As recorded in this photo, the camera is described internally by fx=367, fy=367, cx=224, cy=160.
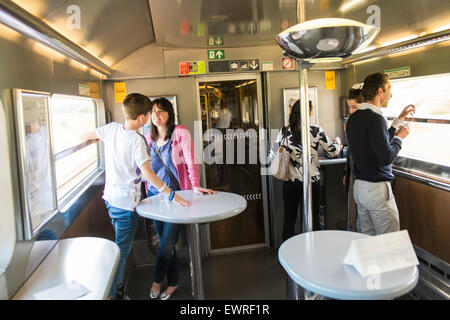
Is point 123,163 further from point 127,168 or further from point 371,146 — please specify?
point 371,146

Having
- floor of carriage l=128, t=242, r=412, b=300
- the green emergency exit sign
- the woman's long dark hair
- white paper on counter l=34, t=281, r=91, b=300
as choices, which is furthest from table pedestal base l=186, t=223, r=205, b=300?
the green emergency exit sign

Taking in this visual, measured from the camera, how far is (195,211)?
2324mm

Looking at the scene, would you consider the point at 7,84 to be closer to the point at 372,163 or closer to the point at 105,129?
the point at 105,129

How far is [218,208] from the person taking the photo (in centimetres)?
237

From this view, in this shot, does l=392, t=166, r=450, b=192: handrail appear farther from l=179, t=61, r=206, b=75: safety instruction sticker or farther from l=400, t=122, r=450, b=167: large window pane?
l=179, t=61, r=206, b=75: safety instruction sticker

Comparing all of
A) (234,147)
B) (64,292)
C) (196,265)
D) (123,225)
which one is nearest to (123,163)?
(123,225)

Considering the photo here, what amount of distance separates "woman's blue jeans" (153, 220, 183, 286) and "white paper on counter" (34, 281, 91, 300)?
4.88ft

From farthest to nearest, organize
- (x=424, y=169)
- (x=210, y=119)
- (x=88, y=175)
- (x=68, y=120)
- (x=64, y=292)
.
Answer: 1. (x=210, y=119)
2. (x=88, y=175)
3. (x=424, y=169)
4. (x=68, y=120)
5. (x=64, y=292)

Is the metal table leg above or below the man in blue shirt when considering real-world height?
below

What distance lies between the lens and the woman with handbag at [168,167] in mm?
3002

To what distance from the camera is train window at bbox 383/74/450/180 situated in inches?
113

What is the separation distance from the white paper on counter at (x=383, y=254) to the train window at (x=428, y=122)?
1.66 metres

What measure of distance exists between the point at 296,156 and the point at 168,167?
116cm

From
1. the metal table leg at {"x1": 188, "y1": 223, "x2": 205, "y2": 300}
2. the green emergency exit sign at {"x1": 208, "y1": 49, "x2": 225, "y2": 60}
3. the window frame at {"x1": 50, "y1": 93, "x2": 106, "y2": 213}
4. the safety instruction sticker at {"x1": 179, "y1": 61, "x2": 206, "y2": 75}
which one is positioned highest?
the green emergency exit sign at {"x1": 208, "y1": 49, "x2": 225, "y2": 60}
